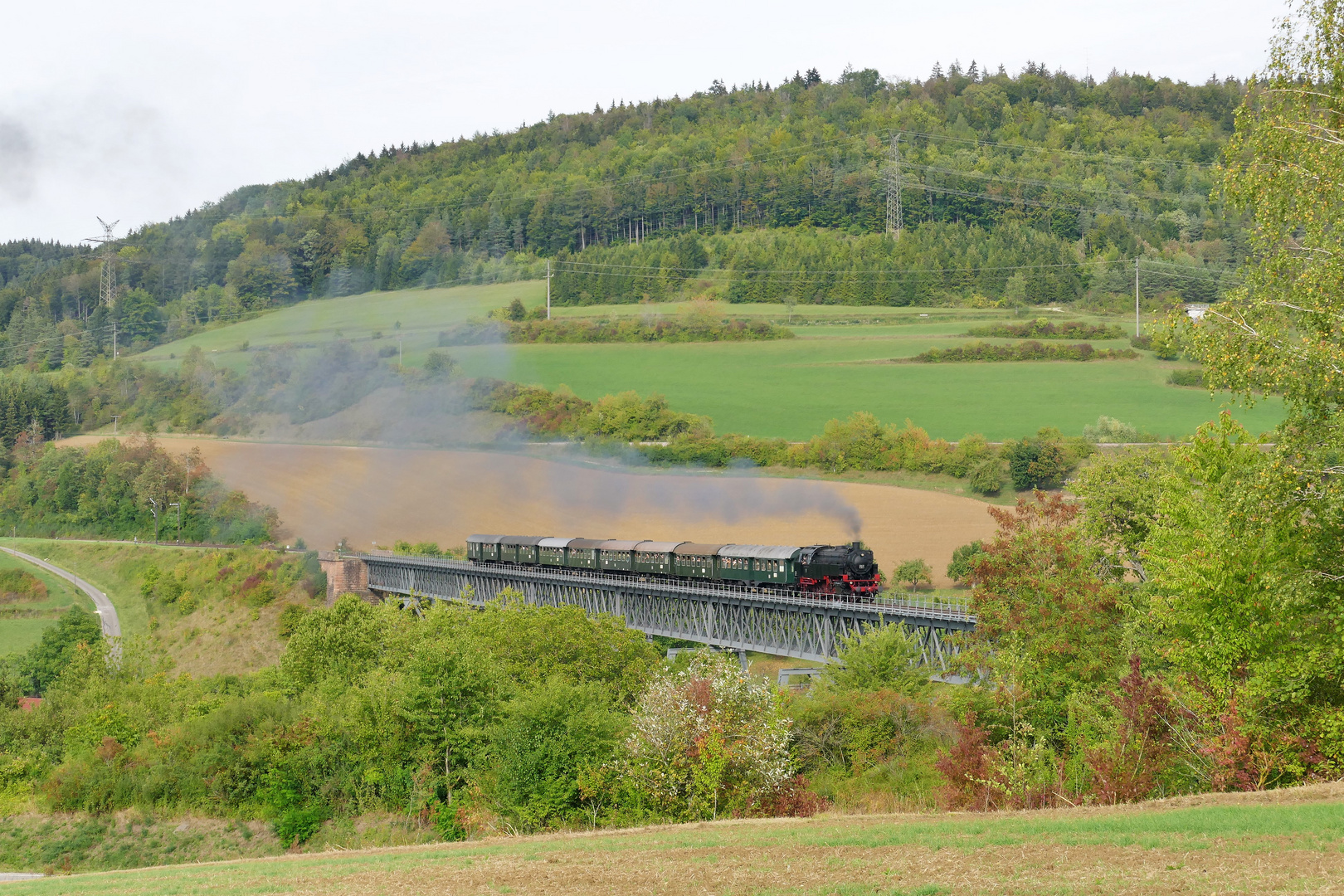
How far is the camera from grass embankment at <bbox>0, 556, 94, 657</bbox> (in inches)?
3826

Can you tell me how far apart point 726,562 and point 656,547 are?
8.32m

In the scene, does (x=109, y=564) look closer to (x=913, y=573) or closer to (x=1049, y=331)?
(x=913, y=573)

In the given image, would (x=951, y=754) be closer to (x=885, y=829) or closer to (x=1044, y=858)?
(x=885, y=829)

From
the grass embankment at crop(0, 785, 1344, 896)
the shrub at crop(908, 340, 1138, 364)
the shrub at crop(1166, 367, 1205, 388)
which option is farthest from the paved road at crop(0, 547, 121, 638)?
the shrub at crop(1166, 367, 1205, 388)

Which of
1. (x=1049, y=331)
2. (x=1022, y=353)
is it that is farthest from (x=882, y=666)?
(x=1049, y=331)

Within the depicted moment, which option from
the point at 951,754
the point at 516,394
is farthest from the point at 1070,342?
the point at 951,754

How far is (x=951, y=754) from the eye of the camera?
3497 cm

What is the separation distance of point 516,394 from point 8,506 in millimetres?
62843

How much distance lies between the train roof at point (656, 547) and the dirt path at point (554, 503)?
1533 cm

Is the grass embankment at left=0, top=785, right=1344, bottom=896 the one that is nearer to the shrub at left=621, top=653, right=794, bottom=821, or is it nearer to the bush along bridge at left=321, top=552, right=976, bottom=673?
the shrub at left=621, top=653, right=794, bottom=821

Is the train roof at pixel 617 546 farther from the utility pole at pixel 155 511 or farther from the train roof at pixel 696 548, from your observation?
the utility pole at pixel 155 511

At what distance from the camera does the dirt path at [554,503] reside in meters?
92.6

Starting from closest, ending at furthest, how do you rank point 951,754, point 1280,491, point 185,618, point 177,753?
point 1280,491 < point 951,754 < point 177,753 < point 185,618

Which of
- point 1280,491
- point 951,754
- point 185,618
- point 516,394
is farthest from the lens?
point 516,394
